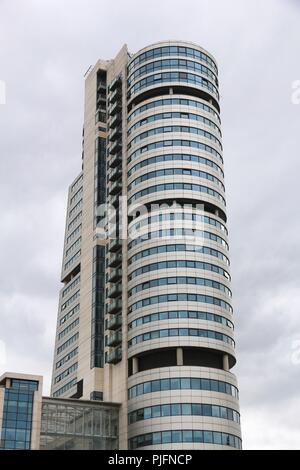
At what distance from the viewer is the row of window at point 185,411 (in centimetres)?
9050

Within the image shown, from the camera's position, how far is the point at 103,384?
105 meters

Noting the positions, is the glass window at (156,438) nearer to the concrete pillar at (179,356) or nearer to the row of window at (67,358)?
the concrete pillar at (179,356)

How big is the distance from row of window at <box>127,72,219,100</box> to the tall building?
0.68ft

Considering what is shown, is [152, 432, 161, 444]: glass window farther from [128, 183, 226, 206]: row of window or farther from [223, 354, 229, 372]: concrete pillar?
[128, 183, 226, 206]: row of window

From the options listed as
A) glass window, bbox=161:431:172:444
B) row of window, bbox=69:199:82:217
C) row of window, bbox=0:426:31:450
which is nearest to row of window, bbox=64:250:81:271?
row of window, bbox=69:199:82:217

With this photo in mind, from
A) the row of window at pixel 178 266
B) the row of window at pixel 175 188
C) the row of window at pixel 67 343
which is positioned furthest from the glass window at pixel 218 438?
the row of window at pixel 67 343

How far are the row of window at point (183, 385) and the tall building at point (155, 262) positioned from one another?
144 millimetres

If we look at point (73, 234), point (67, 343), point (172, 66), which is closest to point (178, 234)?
point (172, 66)

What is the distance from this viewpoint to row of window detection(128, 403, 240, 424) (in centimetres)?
9050

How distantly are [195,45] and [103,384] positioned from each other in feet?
207

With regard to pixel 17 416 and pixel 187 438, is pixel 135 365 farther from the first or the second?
pixel 17 416

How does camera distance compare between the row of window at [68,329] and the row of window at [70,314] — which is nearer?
the row of window at [68,329]
